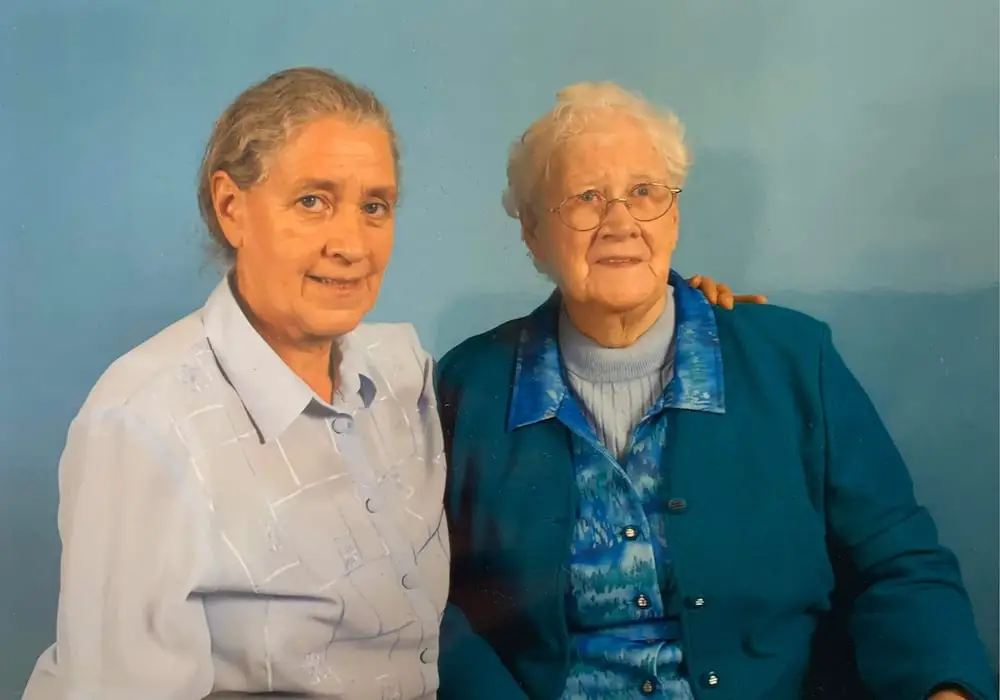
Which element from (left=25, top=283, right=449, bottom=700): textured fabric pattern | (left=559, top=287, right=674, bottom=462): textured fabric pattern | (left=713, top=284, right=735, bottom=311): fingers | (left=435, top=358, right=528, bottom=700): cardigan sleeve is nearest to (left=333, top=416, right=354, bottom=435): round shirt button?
(left=25, top=283, right=449, bottom=700): textured fabric pattern

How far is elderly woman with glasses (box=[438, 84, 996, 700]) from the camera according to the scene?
4.09 ft

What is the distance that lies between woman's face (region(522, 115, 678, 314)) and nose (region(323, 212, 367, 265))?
26cm

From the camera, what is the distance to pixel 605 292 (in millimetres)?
1259

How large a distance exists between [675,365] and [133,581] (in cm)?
76

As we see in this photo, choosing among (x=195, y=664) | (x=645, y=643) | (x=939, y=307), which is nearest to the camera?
(x=195, y=664)

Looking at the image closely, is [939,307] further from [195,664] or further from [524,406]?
[195,664]

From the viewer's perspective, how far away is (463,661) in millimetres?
1284

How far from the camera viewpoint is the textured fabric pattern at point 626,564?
1247 mm

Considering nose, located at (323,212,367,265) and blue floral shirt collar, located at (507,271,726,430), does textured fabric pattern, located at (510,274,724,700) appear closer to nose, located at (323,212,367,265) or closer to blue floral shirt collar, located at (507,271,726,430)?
blue floral shirt collar, located at (507,271,726,430)

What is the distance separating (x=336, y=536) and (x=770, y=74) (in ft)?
2.92

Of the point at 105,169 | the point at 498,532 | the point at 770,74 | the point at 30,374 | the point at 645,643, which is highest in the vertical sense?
the point at 770,74

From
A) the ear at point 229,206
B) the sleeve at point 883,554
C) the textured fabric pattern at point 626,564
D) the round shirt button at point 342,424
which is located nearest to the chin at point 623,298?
the textured fabric pattern at point 626,564

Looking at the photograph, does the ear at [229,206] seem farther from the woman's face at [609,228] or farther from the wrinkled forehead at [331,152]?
the woman's face at [609,228]

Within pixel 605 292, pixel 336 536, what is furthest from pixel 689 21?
pixel 336 536
